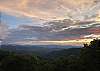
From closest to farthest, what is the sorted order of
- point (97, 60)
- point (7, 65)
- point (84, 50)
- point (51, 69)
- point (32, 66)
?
1. point (97, 60)
2. point (84, 50)
3. point (51, 69)
4. point (7, 65)
5. point (32, 66)

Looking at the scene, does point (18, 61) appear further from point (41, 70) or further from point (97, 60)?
point (97, 60)

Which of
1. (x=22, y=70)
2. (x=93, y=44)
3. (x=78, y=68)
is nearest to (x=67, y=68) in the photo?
(x=78, y=68)

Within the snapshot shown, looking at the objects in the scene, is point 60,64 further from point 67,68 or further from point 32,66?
point 32,66

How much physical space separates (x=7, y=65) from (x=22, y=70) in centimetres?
337

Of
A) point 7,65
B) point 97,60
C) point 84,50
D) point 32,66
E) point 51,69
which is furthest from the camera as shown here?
point 32,66

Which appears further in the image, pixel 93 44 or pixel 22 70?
pixel 22 70

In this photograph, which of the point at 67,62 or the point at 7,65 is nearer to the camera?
the point at 67,62

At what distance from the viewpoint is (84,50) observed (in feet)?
147

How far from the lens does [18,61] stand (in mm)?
57531

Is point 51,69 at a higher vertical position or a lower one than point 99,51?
lower

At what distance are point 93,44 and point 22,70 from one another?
Result: 1779cm

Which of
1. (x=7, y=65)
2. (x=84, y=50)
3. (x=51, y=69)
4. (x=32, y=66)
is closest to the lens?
(x=84, y=50)

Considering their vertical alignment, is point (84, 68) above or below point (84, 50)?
below

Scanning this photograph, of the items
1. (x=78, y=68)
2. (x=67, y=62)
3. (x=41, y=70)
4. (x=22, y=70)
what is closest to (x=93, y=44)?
(x=78, y=68)
